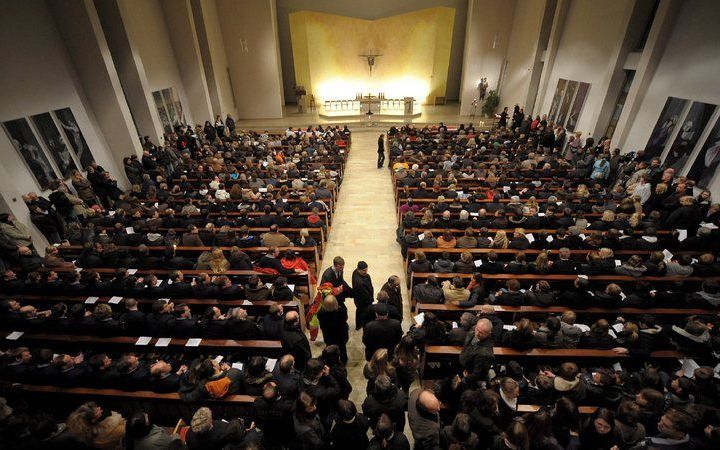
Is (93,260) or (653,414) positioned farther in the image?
(93,260)

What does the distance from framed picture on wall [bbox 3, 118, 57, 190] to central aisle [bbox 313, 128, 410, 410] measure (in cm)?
652

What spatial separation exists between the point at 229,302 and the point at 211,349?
79 cm

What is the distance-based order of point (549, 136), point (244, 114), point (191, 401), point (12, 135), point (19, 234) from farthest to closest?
point (244, 114)
point (549, 136)
point (12, 135)
point (19, 234)
point (191, 401)

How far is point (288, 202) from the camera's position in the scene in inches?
312

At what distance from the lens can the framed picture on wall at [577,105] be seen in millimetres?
11281

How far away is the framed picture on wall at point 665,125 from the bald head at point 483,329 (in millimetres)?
8041

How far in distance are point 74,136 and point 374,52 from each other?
49.3 ft

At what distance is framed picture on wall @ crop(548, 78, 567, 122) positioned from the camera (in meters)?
12.8

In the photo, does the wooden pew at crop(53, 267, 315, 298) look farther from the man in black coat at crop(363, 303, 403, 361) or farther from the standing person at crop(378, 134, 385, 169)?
the standing person at crop(378, 134, 385, 169)

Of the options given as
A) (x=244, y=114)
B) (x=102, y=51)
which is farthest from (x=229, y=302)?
(x=244, y=114)

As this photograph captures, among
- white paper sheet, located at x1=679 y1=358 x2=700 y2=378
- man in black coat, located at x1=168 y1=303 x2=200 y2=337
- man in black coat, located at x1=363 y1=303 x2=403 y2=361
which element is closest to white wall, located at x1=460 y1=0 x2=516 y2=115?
white paper sheet, located at x1=679 y1=358 x2=700 y2=378

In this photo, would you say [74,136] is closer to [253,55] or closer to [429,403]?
[253,55]

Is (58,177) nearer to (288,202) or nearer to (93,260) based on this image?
(93,260)

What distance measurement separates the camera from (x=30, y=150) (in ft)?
24.4
